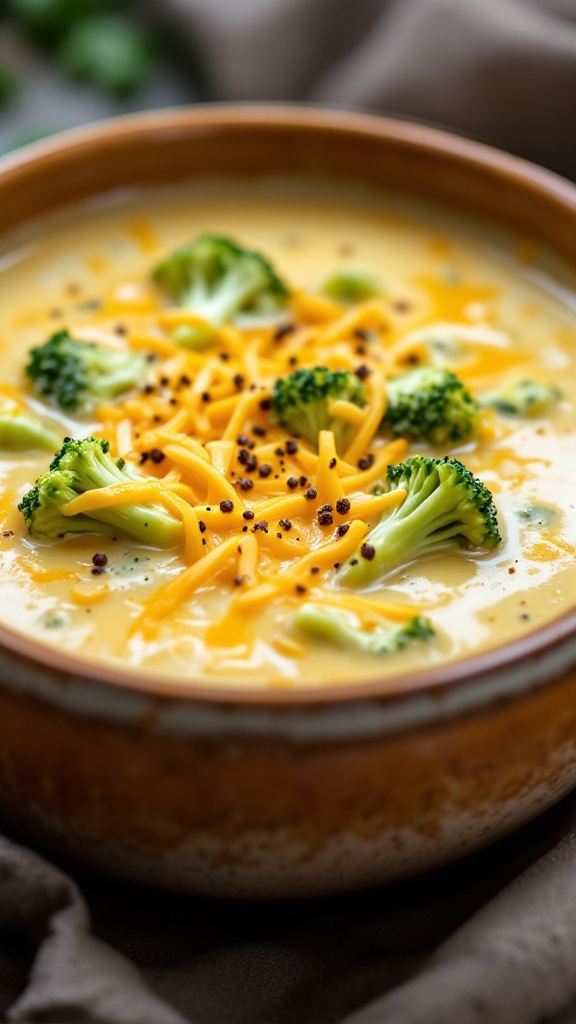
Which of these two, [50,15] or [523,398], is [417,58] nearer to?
[50,15]

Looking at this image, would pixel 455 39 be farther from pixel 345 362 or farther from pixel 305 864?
pixel 305 864

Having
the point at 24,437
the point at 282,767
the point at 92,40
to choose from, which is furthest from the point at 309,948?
the point at 92,40

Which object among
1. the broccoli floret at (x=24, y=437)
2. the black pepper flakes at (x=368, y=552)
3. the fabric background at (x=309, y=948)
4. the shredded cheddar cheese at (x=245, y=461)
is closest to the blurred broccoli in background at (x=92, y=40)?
the shredded cheddar cheese at (x=245, y=461)

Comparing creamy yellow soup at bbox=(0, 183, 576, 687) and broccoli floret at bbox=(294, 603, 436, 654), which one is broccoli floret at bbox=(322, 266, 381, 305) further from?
broccoli floret at bbox=(294, 603, 436, 654)

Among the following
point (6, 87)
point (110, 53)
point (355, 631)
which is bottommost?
point (355, 631)

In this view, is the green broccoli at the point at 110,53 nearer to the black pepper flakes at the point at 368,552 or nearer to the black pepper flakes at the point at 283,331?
the black pepper flakes at the point at 283,331

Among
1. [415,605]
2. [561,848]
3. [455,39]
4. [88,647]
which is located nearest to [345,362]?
[415,605]
